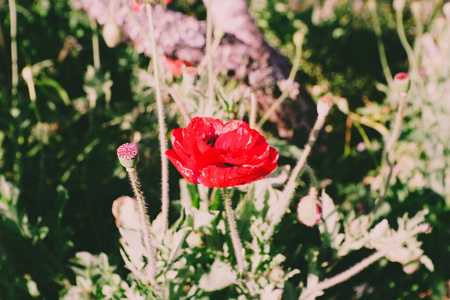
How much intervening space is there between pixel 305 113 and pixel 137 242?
47.8 inches

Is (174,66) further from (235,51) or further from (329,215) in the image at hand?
(329,215)

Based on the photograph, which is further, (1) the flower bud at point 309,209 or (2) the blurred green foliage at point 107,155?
(2) the blurred green foliage at point 107,155

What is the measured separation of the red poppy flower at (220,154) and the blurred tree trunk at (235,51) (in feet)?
2.83

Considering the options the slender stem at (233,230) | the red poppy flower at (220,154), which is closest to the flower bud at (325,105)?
the red poppy flower at (220,154)

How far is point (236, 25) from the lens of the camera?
1949 mm

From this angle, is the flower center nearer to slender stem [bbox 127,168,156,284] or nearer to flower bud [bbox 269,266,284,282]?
slender stem [bbox 127,168,156,284]

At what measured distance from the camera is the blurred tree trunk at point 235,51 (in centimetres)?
172

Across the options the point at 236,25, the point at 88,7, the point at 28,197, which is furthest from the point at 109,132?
the point at 236,25

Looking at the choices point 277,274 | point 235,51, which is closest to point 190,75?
point 277,274

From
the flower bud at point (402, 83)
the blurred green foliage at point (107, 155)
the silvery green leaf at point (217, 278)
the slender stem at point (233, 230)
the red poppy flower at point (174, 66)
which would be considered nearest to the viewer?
the slender stem at point (233, 230)

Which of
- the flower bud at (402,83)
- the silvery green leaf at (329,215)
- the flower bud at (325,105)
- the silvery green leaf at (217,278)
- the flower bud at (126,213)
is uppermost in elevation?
the flower bud at (402,83)

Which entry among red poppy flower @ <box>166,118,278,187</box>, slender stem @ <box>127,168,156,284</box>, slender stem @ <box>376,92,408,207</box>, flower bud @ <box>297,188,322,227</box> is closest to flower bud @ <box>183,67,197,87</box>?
red poppy flower @ <box>166,118,278,187</box>

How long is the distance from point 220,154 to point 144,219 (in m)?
0.21

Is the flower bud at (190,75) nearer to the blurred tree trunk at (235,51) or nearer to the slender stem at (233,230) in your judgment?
the slender stem at (233,230)
